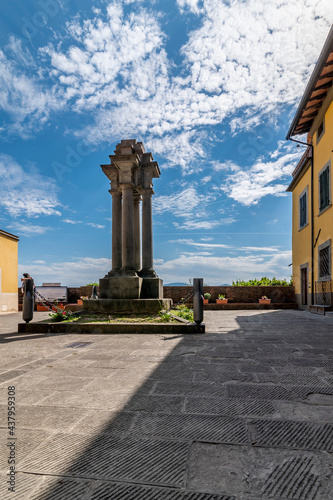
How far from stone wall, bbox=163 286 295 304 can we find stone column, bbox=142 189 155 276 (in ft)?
22.8

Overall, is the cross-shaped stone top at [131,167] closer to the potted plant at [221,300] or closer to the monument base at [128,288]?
the monument base at [128,288]

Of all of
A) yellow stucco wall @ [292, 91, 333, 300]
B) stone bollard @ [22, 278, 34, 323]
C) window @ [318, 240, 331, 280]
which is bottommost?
stone bollard @ [22, 278, 34, 323]

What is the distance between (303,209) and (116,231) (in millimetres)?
9974

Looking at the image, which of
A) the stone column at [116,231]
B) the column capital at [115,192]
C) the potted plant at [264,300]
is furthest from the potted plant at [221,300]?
the column capital at [115,192]

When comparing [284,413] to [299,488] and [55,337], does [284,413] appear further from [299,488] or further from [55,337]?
[55,337]

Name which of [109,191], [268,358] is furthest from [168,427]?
[109,191]

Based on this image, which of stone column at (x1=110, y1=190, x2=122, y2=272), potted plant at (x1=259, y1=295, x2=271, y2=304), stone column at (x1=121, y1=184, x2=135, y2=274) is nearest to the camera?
stone column at (x1=121, y1=184, x2=135, y2=274)

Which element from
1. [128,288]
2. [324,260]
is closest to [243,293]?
[324,260]

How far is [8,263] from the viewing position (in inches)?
678

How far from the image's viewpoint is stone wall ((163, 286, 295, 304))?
1778cm

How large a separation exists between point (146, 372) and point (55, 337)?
381cm

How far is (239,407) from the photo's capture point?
2.61 m

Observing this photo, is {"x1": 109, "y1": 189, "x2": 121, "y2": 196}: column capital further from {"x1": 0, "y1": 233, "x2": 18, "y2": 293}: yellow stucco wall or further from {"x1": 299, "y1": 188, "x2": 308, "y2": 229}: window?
{"x1": 299, "y1": 188, "x2": 308, "y2": 229}: window

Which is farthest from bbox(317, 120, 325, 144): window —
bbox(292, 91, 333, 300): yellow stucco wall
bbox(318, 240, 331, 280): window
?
bbox(318, 240, 331, 280): window
